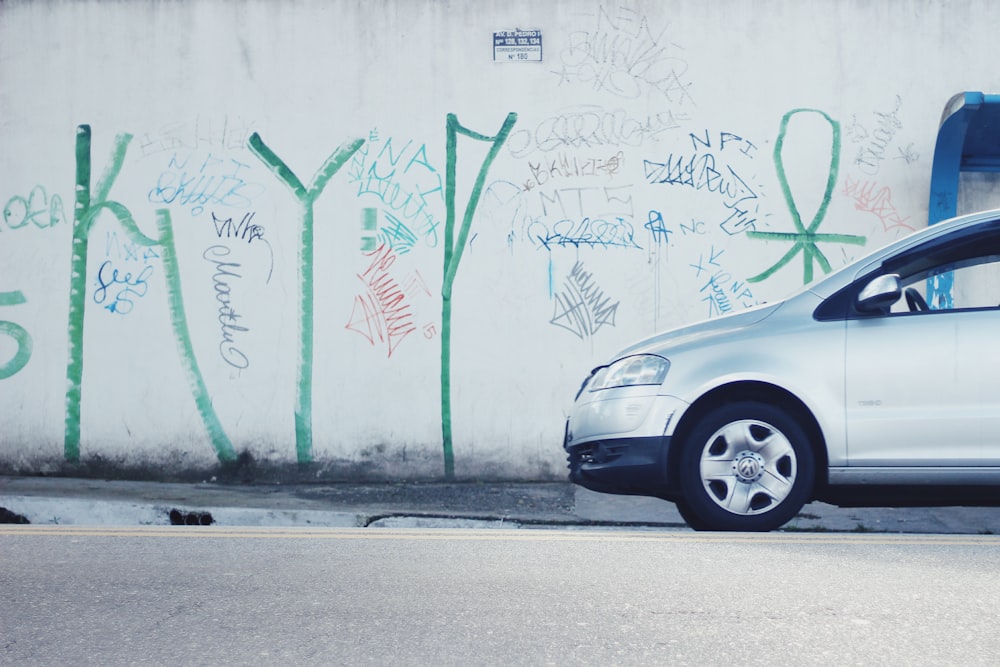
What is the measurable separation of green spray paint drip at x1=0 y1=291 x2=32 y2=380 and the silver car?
602 centimetres

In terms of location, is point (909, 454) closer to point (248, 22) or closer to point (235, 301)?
point (235, 301)

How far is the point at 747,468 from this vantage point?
6242 millimetres

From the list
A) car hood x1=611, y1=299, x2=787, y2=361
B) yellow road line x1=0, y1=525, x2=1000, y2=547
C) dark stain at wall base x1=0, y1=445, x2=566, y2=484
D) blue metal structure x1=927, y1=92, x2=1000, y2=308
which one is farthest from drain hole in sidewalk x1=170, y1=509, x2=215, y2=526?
blue metal structure x1=927, y1=92, x2=1000, y2=308

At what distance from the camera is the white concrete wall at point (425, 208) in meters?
10.2

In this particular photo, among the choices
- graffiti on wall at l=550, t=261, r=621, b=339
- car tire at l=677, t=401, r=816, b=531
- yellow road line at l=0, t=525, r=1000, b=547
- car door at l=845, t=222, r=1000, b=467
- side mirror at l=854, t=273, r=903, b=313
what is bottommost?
yellow road line at l=0, t=525, r=1000, b=547

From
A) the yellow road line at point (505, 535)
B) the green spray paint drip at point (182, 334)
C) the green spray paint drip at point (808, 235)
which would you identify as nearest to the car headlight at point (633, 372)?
the yellow road line at point (505, 535)

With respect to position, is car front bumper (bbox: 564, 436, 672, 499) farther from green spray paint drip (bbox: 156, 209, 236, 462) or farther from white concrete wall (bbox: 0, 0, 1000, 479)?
green spray paint drip (bbox: 156, 209, 236, 462)

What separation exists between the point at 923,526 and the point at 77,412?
663cm

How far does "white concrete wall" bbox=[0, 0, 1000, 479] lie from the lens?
10219mm

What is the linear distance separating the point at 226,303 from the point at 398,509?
2.76 meters

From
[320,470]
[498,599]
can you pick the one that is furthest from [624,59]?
[498,599]

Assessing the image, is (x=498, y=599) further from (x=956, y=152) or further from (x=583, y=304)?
(x=956, y=152)

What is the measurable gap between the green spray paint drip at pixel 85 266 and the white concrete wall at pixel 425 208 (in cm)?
3

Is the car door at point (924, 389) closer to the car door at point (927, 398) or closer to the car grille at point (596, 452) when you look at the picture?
the car door at point (927, 398)
